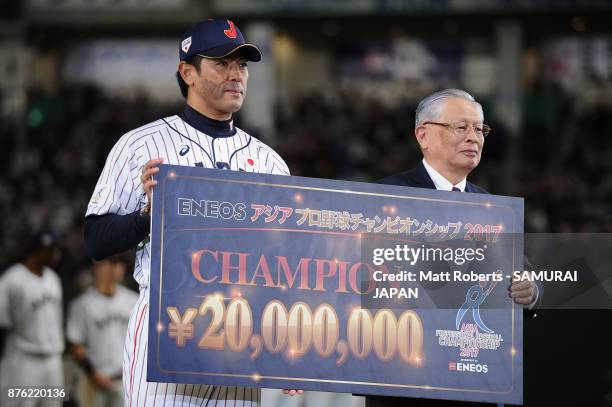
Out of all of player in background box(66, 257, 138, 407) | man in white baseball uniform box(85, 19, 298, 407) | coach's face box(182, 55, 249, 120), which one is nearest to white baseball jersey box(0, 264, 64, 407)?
player in background box(66, 257, 138, 407)

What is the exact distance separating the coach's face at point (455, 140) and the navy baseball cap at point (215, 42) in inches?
31.0

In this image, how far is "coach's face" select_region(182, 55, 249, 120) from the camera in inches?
183

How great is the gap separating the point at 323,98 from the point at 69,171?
22.7 ft

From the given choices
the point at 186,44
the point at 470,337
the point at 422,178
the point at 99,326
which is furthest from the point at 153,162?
the point at 99,326

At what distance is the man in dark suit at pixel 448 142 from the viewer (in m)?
4.69

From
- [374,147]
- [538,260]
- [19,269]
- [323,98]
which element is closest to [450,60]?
[323,98]

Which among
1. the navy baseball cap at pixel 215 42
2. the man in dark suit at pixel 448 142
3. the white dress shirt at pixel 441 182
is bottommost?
the white dress shirt at pixel 441 182

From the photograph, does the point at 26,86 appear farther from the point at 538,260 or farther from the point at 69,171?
the point at 538,260

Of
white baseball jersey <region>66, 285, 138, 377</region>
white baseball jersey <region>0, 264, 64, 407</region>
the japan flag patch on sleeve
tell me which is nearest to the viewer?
the japan flag patch on sleeve

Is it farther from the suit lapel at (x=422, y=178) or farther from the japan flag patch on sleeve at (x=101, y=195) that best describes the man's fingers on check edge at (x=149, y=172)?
the suit lapel at (x=422, y=178)

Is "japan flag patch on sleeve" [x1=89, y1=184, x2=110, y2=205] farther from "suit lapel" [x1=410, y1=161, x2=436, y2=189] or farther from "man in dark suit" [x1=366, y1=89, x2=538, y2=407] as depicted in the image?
"suit lapel" [x1=410, y1=161, x2=436, y2=189]

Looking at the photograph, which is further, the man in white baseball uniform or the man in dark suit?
the man in dark suit

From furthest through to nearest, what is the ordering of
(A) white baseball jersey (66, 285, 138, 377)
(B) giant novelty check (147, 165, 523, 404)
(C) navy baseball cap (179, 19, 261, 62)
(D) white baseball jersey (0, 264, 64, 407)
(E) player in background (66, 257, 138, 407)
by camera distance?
1. (A) white baseball jersey (66, 285, 138, 377)
2. (E) player in background (66, 257, 138, 407)
3. (D) white baseball jersey (0, 264, 64, 407)
4. (C) navy baseball cap (179, 19, 261, 62)
5. (B) giant novelty check (147, 165, 523, 404)

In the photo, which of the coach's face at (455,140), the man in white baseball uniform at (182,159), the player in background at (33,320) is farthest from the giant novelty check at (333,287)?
the player in background at (33,320)
